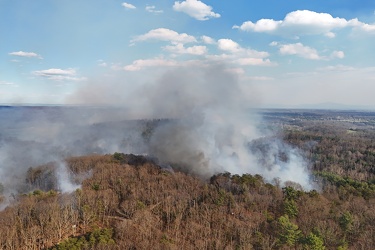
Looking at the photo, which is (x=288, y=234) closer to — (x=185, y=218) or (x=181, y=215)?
(x=181, y=215)

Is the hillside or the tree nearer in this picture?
the tree

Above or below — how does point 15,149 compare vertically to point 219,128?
below

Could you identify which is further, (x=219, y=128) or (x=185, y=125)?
(x=219, y=128)

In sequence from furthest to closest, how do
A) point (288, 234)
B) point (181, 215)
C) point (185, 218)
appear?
point (185, 218), point (181, 215), point (288, 234)

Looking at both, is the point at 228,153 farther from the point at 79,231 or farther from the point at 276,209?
the point at 79,231

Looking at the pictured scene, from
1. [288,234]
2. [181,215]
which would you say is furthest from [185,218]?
[288,234]

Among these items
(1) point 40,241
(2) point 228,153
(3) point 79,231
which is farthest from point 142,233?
(2) point 228,153

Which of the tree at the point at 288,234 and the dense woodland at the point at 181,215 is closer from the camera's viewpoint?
the tree at the point at 288,234

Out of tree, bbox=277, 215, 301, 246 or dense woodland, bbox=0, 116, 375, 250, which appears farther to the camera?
dense woodland, bbox=0, 116, 375, 250
